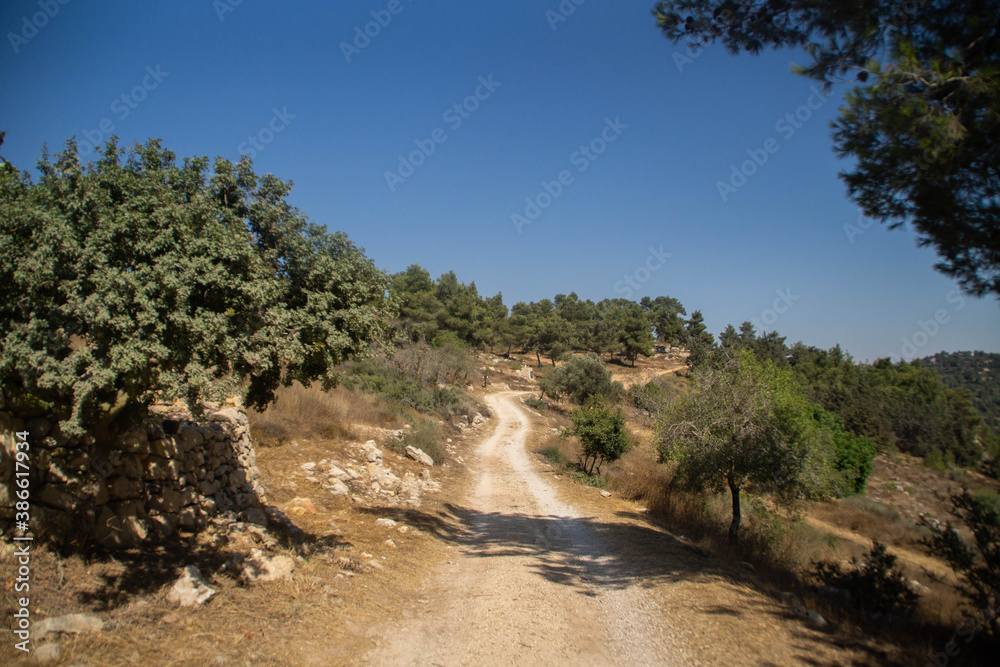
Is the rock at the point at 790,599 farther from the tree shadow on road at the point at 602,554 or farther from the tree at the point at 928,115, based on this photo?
the tree at the point at 928,115

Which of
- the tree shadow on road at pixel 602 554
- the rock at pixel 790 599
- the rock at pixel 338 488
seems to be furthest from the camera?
the rock at pixel 338 488

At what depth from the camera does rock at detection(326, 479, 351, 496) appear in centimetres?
1138

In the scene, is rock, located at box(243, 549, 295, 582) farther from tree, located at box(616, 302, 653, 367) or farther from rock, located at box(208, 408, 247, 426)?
tree, located at box(616, 302, 653, 367)

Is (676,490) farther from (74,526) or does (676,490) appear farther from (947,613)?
(74,526)

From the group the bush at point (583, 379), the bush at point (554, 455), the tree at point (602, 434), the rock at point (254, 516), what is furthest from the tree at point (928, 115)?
the bush at point (583, 379)

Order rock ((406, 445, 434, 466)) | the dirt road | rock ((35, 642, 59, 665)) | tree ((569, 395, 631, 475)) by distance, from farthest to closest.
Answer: tree ((569, 395, 631, 475)), rock ((406, 445, 434, 466)), the dirt road, rock ((35, 642, 59, 665))

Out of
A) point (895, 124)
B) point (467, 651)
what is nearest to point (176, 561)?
point (467, 651)

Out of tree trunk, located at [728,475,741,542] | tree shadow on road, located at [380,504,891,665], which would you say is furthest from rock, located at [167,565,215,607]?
tree trunk, located at [728,475,741,542]

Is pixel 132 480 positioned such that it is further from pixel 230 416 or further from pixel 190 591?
pixel 230 416

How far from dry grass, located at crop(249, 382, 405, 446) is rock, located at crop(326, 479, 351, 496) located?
235 centimetres

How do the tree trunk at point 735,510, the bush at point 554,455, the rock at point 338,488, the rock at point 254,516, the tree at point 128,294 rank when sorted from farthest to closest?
the bush at point 554,455, the tree trunk at point 735,510, the rock at point 338,488, the rock at point 254,516, the tree at point 128,294

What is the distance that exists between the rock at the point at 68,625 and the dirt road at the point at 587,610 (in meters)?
2.58

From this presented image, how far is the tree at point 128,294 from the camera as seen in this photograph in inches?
177

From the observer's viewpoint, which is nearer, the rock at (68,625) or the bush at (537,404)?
the rock at (68,625)
